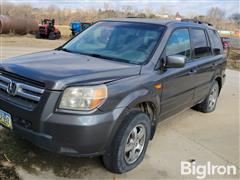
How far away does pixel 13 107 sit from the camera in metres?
3.35

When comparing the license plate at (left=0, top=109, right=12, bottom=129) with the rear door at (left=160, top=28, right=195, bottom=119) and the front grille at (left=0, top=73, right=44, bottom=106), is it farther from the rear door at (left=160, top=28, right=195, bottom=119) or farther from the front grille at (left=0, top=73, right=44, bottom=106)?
the rear door at (left=160, top=28, right=195, bottom=119)

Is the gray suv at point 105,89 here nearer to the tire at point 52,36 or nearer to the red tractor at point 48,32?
the tire at point 52,36

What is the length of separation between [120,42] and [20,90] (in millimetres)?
1717

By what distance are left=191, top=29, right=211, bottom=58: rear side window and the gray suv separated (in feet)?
0.23

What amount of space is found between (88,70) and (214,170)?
2.18 meters

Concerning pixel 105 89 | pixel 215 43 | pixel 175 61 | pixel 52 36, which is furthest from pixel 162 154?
pixel 52 36

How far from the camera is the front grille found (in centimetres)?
319

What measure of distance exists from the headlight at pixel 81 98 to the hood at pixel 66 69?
0.28 feet

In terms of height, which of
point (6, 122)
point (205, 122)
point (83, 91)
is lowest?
point (205, 122)

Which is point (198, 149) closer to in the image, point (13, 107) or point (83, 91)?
point (83, 91)

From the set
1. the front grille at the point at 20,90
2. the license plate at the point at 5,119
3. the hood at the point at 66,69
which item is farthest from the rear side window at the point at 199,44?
the license plate at the point at 5,119

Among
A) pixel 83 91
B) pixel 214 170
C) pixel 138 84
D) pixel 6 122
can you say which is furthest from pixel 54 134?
pixel 214 170

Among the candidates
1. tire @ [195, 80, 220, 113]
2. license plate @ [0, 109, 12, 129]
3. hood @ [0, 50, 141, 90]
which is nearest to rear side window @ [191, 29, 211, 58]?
tire @ [195, 80, 220, 113]

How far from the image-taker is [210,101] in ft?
21.4
